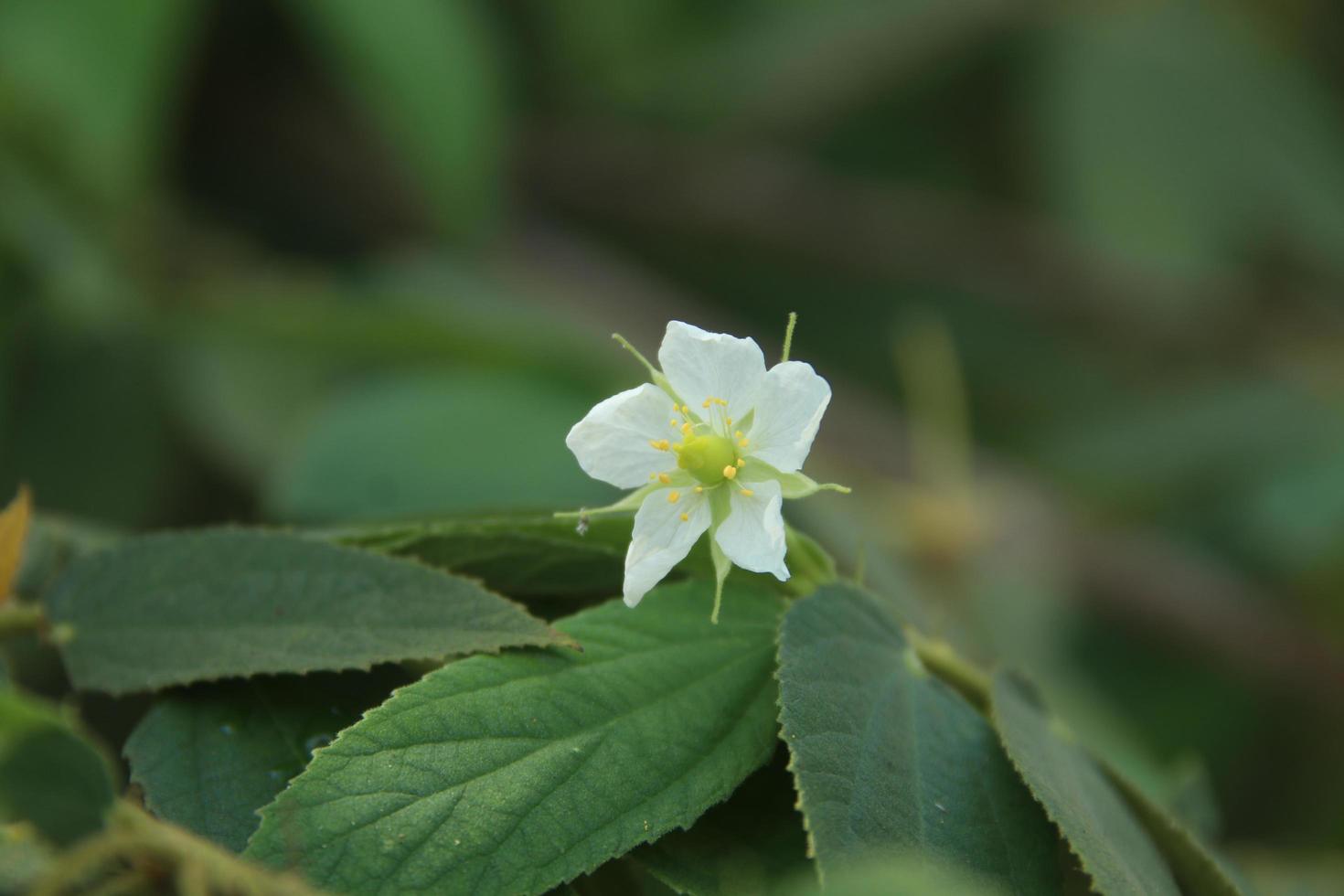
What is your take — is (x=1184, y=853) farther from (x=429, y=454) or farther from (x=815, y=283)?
(x=815, y=283)

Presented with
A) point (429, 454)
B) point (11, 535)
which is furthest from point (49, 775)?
point (429, 454)

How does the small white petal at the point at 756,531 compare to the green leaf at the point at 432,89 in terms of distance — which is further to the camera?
the green leaf at the point at 432,89

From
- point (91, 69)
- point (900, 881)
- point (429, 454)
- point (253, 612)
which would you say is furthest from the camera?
point (91, 69)

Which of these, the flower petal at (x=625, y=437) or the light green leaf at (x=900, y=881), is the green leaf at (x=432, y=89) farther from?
the light green leaf at (x=900, y=881)

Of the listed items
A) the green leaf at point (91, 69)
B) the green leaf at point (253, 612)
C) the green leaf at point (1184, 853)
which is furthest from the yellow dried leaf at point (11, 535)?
the green leaf at point (91, 69)

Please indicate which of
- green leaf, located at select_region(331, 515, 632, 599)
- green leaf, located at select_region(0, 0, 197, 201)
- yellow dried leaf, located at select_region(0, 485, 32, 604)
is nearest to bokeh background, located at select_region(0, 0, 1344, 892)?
green leaf, located at select_region(0, 0, 197, 201)

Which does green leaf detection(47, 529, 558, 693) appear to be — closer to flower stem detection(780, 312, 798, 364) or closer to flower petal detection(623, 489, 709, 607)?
flower petal detection(623, 489, 709, 607)

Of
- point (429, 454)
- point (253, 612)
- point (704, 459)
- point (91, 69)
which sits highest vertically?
point (91, 69)
